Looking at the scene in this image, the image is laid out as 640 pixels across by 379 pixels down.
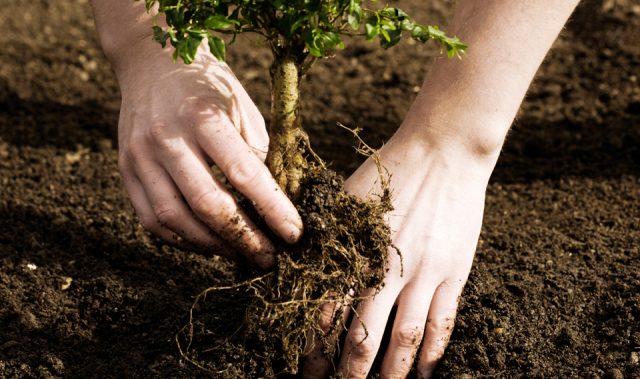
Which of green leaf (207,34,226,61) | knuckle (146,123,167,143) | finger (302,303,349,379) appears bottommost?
finger (302,303,349,379)

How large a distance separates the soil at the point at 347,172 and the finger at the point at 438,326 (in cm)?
4

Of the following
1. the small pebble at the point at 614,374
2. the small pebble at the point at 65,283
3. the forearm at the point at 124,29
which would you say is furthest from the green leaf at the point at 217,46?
the small pebble at the point at 614,374

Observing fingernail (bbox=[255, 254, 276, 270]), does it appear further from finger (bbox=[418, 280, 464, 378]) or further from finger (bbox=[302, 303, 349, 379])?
finger (bbox=[418, 280, 464, 378])

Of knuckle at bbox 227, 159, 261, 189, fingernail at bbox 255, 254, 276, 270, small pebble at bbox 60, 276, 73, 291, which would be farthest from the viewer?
small pebble at bbox 60, 276, 73, 291

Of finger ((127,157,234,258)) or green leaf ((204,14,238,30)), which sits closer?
green leaf ((204,14,238,30))

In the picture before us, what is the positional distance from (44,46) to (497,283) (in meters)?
3.11

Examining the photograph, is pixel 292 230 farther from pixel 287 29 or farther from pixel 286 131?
pixel 287 29

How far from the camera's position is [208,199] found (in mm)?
1862

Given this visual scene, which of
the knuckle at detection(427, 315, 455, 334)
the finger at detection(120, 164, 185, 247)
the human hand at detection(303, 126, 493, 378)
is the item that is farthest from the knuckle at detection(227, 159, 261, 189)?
the knuckle at detection(427, 315, 455, 334)

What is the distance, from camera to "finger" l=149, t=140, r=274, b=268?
1867mm

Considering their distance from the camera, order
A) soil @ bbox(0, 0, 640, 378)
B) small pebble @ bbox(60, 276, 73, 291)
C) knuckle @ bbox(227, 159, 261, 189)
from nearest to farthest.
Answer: knuckle @ bbox(227, 159, 261, 189) → soil @ bbox(0, 0, 640, 378) → small pebble @ bbox(60, 276, 73, 291)

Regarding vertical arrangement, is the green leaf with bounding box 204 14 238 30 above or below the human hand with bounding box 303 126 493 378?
above

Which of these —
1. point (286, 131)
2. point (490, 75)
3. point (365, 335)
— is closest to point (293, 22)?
point (286, 131)

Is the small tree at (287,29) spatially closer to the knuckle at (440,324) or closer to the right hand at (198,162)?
the right hand at (198,162)
